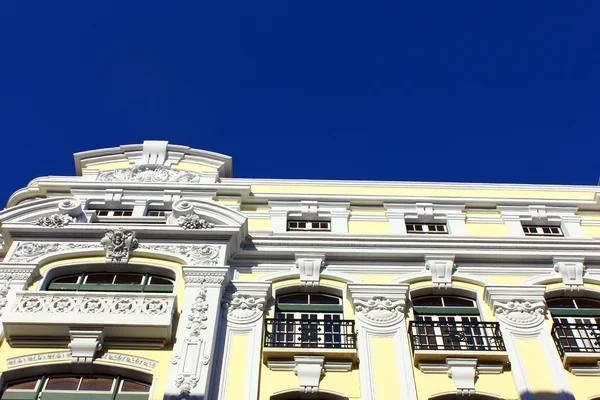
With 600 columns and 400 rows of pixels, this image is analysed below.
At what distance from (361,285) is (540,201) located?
8184 mm

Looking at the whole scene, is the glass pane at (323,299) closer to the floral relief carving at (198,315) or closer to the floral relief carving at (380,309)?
the floral relief carving at (380,309)

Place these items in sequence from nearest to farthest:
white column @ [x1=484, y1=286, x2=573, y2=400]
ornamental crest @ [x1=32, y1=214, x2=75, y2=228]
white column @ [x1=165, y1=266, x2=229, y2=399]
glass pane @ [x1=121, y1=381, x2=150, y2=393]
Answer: white column @ [x1=165, y1=266, x2=229, y2=399]
glass pane @ [x1=121, y1=381, x2=150, y2=393]
white column @ [x1=484, y1=286, x2=573, y2=400]
ornamental crest @ [x1=32, y1=214, x2=75, y2=228]

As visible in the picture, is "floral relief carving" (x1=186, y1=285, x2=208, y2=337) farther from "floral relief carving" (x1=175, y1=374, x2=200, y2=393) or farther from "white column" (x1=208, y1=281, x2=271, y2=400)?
"floral relief carving" (x1=175, y1=374, x2=200, y2=393)

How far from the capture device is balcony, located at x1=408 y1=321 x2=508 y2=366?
18.2 metres

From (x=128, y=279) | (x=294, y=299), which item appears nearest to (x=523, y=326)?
(x=294, y=299)

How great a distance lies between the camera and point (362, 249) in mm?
22156

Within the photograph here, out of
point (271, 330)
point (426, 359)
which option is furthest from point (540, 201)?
point (271, 330)

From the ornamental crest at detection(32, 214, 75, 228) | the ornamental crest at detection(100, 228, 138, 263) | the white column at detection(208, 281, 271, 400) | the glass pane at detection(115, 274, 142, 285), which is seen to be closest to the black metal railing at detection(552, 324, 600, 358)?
the white column at detection(208, 281, 271, 400)

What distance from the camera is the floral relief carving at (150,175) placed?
1017 inches

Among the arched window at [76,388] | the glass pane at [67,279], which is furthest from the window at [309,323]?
the glass pane at [67,279]

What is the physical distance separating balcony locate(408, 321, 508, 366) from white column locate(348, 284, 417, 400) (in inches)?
12.4

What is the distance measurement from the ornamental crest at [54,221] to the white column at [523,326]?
11808 mm

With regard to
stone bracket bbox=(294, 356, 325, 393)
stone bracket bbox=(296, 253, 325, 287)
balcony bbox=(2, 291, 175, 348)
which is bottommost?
stone bracket bbox=(294, 356, 325, 393)

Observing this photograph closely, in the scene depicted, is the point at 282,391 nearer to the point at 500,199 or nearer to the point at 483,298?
the point at 483,298
